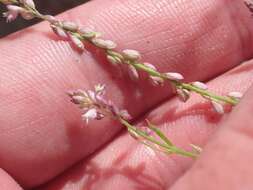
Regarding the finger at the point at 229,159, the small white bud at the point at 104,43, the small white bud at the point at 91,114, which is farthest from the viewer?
the small white bud at the point at 104,43

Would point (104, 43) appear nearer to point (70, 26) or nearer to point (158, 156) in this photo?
point (70, 26)

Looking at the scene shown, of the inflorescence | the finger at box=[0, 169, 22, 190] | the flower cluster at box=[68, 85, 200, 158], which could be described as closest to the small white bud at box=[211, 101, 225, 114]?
the inflorescence

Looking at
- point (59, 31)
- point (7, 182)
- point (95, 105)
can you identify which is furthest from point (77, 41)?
point (7, 182)

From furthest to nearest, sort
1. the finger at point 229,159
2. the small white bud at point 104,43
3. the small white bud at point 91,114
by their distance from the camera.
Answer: the small white bud at point 104,43
the small white bud at point 91,114
the finger at point 229,159

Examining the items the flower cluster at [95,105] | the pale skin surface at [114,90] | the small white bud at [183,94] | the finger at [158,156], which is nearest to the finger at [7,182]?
the pale skin surface at [114,90]

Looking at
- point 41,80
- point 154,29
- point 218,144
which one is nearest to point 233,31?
point 154,29

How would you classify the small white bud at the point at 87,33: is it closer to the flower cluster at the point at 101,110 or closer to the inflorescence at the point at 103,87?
the inflorescence at the point at 103,87
